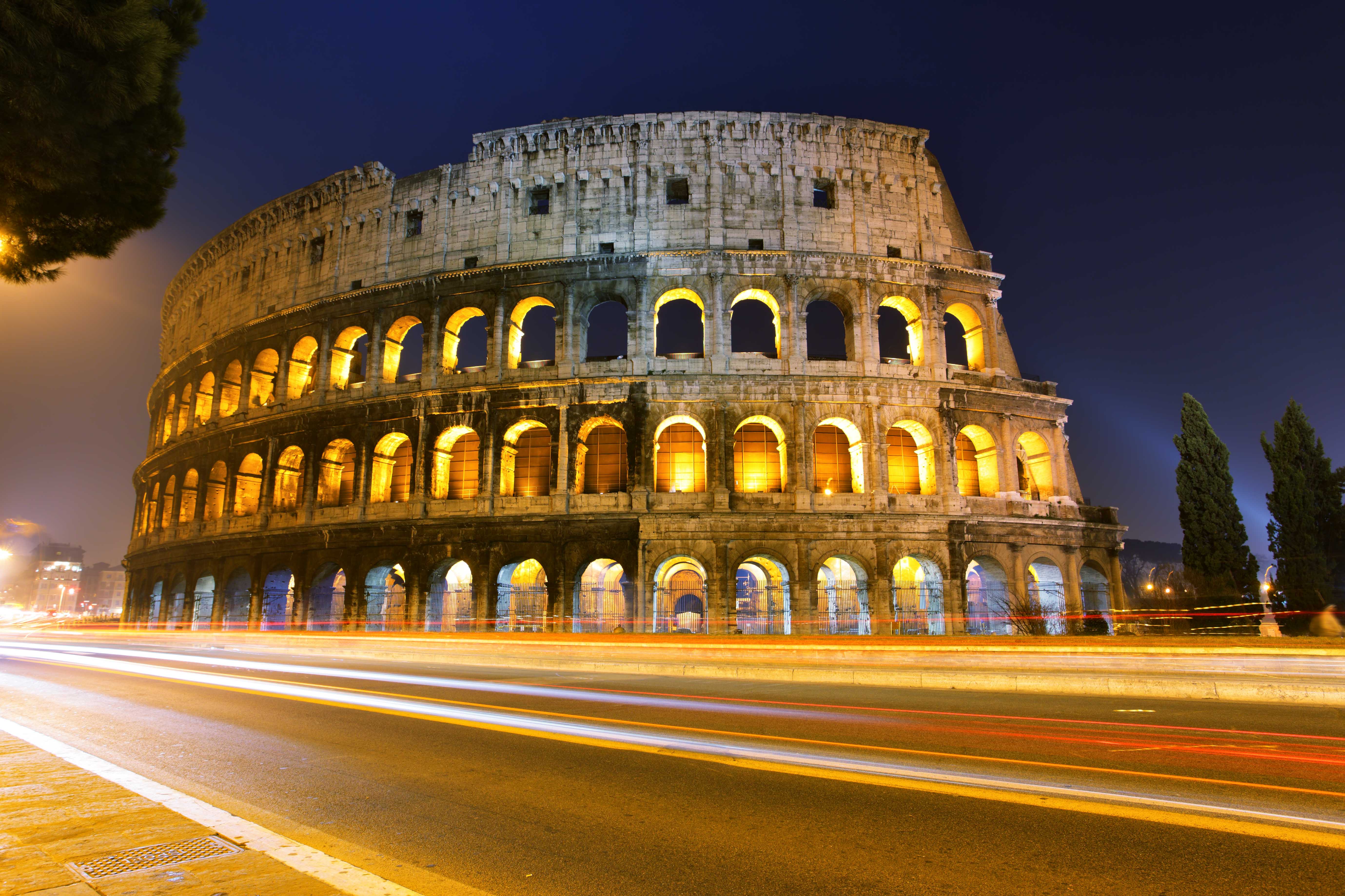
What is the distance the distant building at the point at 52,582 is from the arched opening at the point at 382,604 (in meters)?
126

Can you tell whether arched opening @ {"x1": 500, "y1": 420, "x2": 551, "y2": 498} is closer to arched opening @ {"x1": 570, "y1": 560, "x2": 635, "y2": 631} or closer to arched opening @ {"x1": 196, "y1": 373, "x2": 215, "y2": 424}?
arched opening @ {"x1": 570, "y1": 560, "x2": 635, "y2": 631}

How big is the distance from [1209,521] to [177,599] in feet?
144

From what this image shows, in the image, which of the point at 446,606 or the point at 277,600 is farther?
the point at 277,600

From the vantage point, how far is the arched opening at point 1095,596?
970 inches

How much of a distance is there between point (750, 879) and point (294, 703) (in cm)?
754

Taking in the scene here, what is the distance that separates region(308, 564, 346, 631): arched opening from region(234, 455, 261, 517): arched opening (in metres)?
5.65

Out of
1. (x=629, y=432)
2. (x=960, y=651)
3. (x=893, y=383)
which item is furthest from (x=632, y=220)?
(x=960, y=651)

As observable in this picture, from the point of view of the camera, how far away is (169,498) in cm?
3469

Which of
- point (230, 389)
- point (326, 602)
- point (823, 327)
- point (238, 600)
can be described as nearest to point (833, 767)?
point (326, 602)

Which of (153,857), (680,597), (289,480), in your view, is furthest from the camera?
(680,597)

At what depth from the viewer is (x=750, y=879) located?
3156 mm

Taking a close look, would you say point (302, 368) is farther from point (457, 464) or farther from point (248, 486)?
point (457, 464)

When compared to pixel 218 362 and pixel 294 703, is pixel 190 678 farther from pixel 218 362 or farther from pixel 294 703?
pixel 218 362

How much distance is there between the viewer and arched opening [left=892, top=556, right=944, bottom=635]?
2331 centimetres
